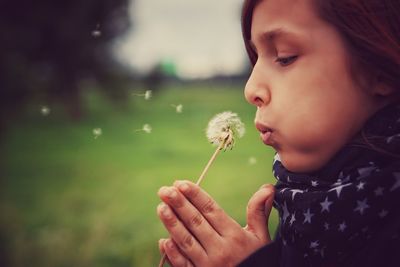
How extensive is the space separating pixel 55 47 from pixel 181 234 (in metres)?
5.69

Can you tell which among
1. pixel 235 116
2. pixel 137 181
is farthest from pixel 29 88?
pixel 235 116

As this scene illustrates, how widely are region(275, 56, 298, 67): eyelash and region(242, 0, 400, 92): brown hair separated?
8cm

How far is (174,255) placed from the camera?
977mm

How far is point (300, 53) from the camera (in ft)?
2.78

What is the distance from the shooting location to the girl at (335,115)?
822mm

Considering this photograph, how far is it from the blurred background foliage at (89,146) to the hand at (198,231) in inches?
55.5

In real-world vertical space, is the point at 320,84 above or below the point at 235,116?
below

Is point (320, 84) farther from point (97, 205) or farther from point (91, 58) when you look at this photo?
point (91, 58)

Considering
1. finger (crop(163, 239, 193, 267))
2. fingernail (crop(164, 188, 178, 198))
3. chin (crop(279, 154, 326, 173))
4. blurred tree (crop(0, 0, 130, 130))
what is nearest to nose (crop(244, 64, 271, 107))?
chin (crop(279, 154, 326, 173))

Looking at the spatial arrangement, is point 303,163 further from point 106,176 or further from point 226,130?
point 106,176

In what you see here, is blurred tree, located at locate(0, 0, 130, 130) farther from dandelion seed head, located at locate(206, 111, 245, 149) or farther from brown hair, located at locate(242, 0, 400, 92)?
brown hair, located at locate(242, 0, 400, 92)

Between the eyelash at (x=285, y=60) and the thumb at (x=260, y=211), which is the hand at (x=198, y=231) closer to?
the thumb at (x=260, y=211)

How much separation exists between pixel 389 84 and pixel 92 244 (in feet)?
7.15

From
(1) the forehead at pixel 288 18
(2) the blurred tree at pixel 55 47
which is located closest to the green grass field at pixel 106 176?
(1) the forehead at pixel 288 18
